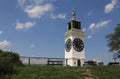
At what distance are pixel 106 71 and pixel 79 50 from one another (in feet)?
85.4

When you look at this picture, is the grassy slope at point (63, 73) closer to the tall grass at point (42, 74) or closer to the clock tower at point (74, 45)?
the tall grass at point (42, 74)

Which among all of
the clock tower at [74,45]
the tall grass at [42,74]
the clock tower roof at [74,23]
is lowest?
the tall grass at [42,74]

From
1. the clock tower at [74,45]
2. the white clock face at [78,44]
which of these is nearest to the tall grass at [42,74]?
the clock tower at [74,45]

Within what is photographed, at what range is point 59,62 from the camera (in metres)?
48.2

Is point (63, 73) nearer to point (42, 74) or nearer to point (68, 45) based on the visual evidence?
point (42, 74)

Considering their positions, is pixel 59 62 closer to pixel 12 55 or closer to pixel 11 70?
pixel 12 55

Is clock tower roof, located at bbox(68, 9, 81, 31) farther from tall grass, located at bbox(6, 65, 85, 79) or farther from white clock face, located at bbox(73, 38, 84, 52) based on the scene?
tall grass, located at bbox(6, 65, 85, 79)

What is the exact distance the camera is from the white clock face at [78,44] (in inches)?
2397

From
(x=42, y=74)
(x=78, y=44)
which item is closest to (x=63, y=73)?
(x=42, y=74)

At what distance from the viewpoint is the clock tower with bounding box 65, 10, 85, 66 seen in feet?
197

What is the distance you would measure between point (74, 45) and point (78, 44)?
4.27ft

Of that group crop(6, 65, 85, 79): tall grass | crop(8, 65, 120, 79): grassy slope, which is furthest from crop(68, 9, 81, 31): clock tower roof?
crop(6, 65, 85, 79): tall grass

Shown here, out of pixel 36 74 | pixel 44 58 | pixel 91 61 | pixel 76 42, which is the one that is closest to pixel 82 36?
pixel 76 42

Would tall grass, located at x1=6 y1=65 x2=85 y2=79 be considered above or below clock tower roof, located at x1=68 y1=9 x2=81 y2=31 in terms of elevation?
below
